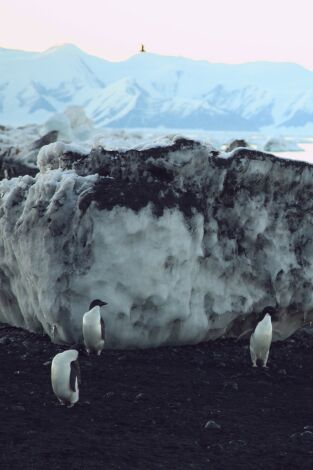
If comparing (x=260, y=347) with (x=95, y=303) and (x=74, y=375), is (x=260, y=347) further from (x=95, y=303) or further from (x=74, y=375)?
(x=74, y=375)

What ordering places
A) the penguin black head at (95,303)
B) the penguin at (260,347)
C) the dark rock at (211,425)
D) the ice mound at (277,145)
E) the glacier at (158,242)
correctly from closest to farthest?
the dark rock at (211,425) → the penguin black head at (95,303) → the penguin at (260,347) → the glacier at (158,242) → the ice mound at (277,145)

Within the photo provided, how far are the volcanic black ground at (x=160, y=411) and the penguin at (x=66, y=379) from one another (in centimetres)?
12

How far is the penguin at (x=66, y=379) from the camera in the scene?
9031mm

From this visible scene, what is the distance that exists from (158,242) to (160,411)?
2904mm

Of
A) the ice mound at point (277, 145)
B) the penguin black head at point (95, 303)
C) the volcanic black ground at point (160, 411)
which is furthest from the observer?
the ice mound at point (277, 145)

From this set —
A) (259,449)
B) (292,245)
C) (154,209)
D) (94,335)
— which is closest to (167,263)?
(154,209)

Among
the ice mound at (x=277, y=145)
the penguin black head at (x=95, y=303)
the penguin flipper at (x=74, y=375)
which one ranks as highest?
the penguin black head at (x=95, y=303)

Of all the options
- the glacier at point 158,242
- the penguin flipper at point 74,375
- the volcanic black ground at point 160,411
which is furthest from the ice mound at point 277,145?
the penguin flipper at point 74,375

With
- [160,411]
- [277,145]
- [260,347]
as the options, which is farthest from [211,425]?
[277,145]

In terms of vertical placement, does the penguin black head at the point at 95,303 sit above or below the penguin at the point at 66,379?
above

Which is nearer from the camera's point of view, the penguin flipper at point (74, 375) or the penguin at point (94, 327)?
the penguin flipper at point (74, 375)

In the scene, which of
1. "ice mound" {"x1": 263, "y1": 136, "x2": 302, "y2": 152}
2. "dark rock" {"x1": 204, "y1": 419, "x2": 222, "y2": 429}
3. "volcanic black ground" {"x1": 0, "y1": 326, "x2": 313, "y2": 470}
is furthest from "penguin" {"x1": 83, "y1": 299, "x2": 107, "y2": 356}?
"ice mound" {"x1": 263, "y1": 136, "x2": 302, "y2": 152}

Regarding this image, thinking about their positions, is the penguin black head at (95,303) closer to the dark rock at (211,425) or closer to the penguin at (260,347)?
the penguin at (260,347)

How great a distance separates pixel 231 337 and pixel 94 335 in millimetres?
2579
